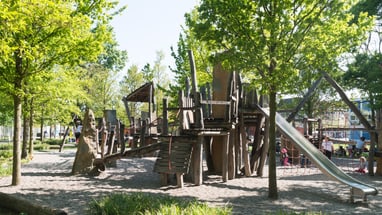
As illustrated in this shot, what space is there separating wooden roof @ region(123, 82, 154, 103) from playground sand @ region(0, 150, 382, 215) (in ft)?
15.1

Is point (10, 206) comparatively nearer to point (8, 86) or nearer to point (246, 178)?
point (8, 86)

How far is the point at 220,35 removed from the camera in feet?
28.6

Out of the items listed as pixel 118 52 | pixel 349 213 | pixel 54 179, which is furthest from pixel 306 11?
pixel 118 52

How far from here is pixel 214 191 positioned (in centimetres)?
987

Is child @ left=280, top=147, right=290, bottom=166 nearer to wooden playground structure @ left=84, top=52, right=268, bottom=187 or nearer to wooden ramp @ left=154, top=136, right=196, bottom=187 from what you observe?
wooden playground structure @ left=84, top=52, right=268, bottom=187

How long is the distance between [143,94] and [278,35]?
1060 cm

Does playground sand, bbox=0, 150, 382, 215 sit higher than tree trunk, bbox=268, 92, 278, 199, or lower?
lower

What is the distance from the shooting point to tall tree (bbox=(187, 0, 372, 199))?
8273mm

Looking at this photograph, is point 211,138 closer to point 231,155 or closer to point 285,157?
point 231,155

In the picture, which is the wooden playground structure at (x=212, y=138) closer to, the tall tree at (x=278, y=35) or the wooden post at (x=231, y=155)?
the wooden post at (x=231, y=155)

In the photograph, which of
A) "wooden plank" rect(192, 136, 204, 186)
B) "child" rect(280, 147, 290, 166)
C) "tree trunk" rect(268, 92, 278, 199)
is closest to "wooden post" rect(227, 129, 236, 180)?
"wooden plank" rect(192, 136, 204, 186)

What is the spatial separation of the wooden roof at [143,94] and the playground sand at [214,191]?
459 cm

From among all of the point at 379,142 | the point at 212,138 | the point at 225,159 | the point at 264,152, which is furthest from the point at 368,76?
the point at 225,159

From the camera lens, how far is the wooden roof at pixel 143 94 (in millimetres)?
17078
